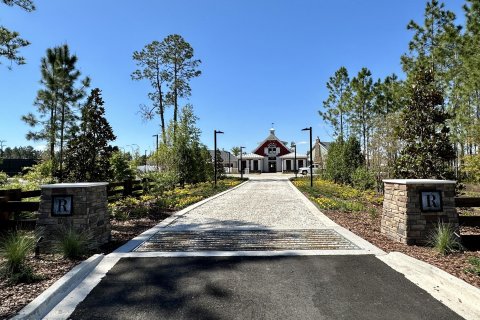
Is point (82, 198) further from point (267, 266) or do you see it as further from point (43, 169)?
point (43, 169)

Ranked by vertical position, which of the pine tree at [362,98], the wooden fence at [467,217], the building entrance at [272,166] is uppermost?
the pine tree at [362,98]

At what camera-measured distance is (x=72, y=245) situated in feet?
16.9

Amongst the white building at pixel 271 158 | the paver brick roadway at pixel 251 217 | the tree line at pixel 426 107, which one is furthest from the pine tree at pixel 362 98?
the white building at pixel 271 158

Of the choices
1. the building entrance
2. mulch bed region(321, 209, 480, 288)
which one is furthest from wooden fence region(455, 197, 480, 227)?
the building entrance

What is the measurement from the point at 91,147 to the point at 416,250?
30.5ft

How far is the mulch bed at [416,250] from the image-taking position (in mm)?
4488

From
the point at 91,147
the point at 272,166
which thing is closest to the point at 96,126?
the point at 91,147

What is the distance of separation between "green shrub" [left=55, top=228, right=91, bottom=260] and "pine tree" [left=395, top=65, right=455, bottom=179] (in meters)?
9.00

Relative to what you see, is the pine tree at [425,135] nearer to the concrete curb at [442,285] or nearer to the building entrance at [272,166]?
the concrete curb at [442,285]

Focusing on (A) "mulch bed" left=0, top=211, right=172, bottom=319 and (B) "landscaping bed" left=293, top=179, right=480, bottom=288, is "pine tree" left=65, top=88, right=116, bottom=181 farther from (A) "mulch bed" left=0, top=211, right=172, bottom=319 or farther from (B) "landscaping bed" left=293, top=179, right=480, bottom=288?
(B) "landscaping bed" left=293, top=179, right=480, bottom=288

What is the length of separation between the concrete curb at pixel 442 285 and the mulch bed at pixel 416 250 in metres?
0.31

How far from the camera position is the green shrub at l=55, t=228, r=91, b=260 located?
5141 millimetres

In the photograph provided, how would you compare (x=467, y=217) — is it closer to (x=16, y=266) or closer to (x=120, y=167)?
(x=16, y=266)

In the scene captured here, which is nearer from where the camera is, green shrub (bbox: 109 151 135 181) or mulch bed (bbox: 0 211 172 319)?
mulch bed (bbox: 0 211 172 319)
